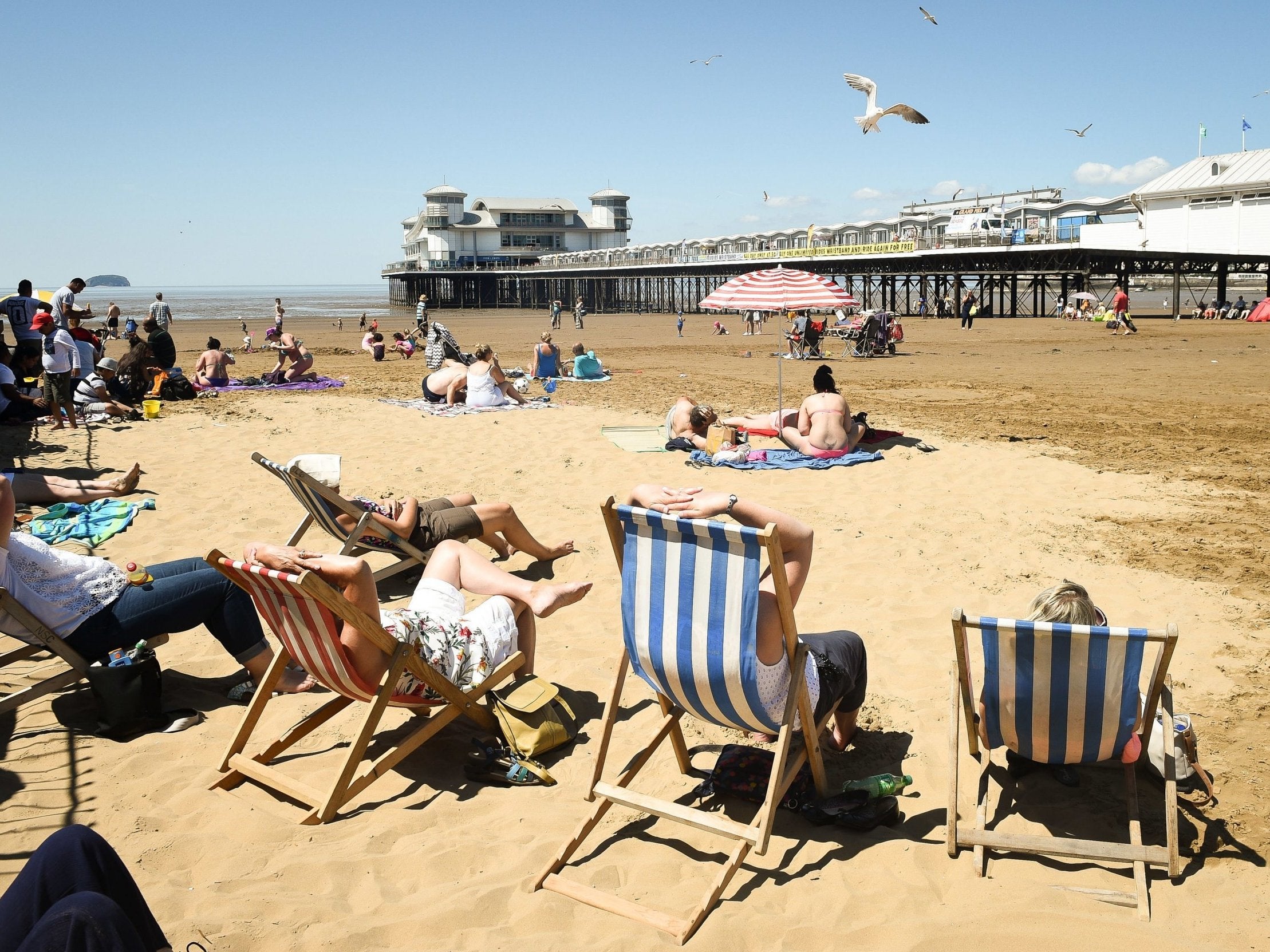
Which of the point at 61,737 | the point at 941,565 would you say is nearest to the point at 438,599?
the point at 61,737

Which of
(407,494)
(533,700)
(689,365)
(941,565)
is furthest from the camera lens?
(689,365)

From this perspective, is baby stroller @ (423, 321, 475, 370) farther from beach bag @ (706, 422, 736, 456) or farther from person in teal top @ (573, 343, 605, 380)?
beach bag @ (706, 422, 736, 456)

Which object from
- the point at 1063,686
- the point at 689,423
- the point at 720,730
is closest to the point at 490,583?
the point at 720,730

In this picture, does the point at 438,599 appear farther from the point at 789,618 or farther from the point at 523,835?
the point at 789,618

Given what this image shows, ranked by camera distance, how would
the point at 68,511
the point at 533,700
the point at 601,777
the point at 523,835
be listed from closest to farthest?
the point at 523,835 < the point at 601,777 < the point at 533,700 < the point at 68,511

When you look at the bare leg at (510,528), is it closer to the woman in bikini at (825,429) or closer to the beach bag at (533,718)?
the beach bag at (533,718)

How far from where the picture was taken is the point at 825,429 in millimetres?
8219

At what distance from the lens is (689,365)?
19578 mm

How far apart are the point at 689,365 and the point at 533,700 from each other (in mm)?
16337

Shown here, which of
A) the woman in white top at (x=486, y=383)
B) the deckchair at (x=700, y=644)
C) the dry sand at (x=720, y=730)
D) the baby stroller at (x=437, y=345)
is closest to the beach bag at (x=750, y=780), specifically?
the dry sand at (x=720, y=730)

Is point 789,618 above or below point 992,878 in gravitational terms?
above

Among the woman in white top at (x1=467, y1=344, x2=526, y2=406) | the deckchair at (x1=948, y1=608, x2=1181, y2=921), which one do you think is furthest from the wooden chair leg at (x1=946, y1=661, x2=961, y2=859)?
the woman in white top at (x1=467, y1=344, x2=526, y2=406)

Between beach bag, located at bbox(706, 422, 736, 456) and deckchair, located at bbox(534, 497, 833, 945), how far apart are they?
5519 mm

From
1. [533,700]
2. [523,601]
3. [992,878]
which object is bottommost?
[992,878]
